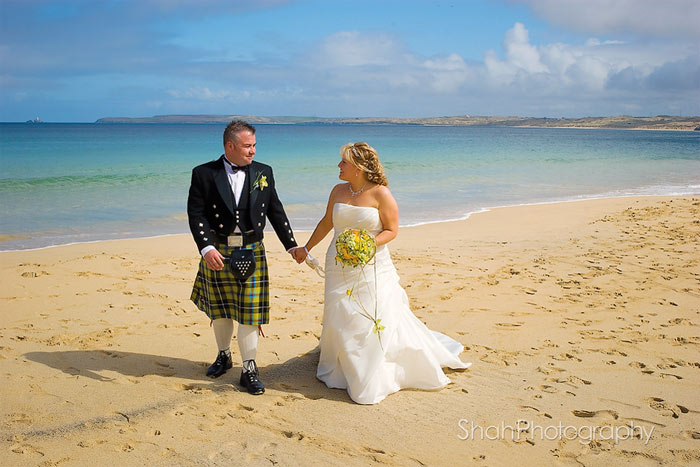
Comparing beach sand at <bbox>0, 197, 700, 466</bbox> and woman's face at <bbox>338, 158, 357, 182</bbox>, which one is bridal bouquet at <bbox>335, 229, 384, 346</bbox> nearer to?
woman's face at <bbox>338, 158, 357, 182</bbox>

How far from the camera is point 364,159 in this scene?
4340 millimetres

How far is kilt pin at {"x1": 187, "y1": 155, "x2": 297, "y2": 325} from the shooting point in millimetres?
4258

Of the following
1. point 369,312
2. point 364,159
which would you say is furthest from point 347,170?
point 369,312

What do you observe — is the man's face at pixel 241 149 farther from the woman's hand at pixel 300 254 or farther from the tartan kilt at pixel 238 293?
the woman's hand at pixel 300 254

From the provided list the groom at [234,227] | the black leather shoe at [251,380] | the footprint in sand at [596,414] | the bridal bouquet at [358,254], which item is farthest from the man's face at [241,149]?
the footprint in sand at [596,414]

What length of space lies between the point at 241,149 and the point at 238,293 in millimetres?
1091

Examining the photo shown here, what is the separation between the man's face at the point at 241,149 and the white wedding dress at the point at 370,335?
79 cm

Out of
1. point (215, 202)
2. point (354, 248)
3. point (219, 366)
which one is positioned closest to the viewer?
point (354, 248)

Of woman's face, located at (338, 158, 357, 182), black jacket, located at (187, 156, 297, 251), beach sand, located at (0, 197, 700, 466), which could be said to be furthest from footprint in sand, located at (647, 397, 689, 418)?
black jacket, located at (187, 156, 297, 251)

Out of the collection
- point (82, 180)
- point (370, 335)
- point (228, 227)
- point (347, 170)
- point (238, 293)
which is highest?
point (347, 170)

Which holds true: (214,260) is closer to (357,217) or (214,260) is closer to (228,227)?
(228,227)

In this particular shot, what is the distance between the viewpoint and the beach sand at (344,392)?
3.61 metres

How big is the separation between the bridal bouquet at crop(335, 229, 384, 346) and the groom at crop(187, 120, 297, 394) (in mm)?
597

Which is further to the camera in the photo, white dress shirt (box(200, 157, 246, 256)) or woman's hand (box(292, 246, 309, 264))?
woman's hand (box(292, 246, 309, 264))
